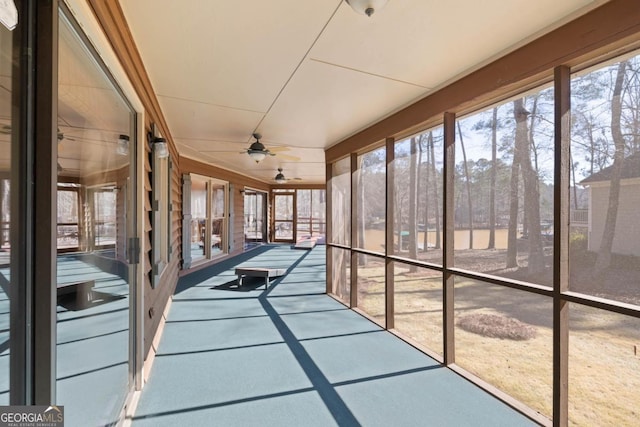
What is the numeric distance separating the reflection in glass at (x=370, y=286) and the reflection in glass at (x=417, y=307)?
370mm

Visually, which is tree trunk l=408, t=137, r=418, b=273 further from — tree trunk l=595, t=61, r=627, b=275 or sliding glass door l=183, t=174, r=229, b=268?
sliding glass door l=183, t=174, r=229, b=268

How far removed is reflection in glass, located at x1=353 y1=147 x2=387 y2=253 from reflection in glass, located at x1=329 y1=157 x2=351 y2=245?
9.6 inches

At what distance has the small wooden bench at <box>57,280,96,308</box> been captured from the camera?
1.20 m

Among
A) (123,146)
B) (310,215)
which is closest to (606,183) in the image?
(123,146)

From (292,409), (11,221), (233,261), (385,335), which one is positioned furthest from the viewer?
(233,261)

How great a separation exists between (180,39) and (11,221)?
4.72 feet

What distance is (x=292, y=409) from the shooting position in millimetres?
1979

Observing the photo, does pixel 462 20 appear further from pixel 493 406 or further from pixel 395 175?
pixel 493 406

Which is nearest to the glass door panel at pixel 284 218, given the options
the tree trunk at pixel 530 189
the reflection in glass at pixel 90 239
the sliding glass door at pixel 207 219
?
the sliding glass door at pixel 207 219

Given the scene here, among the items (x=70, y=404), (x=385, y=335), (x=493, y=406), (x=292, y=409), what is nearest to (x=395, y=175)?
(x=385, y=335)

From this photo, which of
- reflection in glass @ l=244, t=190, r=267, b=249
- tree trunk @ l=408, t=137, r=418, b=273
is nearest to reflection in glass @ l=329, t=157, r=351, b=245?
tree trunk @ l=408, t=137, r=418, b=273

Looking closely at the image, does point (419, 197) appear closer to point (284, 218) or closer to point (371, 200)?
point (371, 200)

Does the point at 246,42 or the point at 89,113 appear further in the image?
the point at 246,42

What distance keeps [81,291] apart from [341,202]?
3.60 metres
